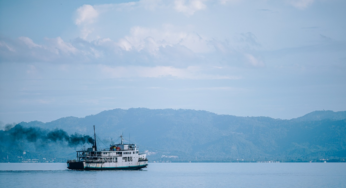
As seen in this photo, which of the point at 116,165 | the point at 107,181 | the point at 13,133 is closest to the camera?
the point at 107,181

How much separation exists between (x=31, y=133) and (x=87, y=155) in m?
19.1

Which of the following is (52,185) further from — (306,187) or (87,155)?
(306,187)

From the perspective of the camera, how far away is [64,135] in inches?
5955

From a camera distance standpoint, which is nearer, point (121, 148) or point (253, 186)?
point (253, 186)

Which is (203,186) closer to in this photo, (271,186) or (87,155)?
(271,186)

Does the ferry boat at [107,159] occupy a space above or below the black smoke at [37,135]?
below

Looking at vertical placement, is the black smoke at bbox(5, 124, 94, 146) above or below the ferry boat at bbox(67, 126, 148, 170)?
above

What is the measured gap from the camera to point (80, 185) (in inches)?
4008

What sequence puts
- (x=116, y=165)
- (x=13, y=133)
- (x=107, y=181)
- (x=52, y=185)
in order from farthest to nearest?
1. (x=116, y=165)
2. (x=13, y=133)
3. (x=107, y=181)
4. (x=52, y=185)

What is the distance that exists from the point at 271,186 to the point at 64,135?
7510cm

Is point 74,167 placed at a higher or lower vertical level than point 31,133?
lower

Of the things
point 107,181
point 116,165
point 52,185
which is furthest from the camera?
point 116,165

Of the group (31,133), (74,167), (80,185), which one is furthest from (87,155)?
(80,185)

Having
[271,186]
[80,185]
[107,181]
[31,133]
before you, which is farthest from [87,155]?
[271,186]
